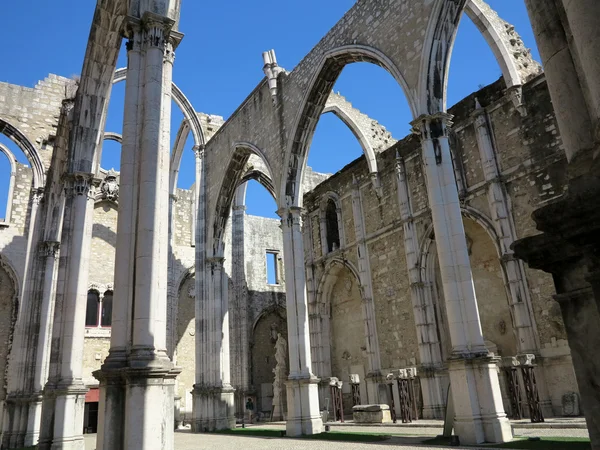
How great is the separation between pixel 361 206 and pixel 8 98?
503 inches

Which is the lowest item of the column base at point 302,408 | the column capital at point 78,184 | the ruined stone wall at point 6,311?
the column base at point 302,408

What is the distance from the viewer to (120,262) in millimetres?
6500

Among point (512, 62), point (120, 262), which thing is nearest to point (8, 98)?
point (120, 262)

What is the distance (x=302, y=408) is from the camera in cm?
1138

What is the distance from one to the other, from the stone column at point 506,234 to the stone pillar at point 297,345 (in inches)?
207

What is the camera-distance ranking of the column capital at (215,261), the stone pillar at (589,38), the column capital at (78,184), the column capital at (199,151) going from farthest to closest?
the column capital at (199,151)
the column capital at (215,261)
the column capital at (78,184)
the stone pillar at (589,38)

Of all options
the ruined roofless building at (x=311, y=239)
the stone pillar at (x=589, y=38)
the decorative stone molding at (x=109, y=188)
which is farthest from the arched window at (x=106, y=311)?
the stone pillar at (x=589, y=38)

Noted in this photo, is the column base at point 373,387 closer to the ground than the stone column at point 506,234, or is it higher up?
closer to the ground

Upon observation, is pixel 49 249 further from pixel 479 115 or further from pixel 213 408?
pixel 479 115

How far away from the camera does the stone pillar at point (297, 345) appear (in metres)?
11.3

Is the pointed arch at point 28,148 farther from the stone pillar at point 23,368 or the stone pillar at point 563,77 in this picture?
the stone pillar at point 563,77

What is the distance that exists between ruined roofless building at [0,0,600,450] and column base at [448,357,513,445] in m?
0.02

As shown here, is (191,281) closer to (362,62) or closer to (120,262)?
(362,62)

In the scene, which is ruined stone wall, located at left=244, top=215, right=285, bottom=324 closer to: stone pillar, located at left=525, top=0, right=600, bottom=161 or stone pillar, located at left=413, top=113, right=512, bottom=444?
stone pillar, located at left=413, top=113, right=512, bottom=444
